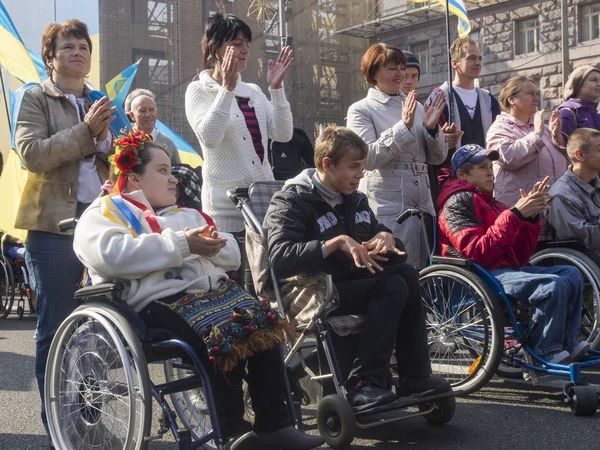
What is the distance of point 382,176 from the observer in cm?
516

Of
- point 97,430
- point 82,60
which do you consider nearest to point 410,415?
point 97,430

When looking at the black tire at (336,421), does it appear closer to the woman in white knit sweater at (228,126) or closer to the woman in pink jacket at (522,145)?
the woman in white knit sweater at (228,126)

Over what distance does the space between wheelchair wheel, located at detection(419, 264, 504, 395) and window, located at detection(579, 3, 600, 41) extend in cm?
1979

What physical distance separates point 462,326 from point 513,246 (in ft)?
1.82

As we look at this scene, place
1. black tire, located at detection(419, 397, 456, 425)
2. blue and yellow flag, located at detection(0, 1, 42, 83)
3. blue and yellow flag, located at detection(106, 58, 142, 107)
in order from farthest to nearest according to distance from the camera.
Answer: blue and yellow flag, located at detection(106, 58, 142, 107), blue and yellow flag, located at detection(0, 1, 42, 83), black tire, located at detection(419, 397, 456, 425)

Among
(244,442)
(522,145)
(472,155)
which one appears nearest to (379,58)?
(472,155)

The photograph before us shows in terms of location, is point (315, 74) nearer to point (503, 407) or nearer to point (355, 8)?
point (355, 8)

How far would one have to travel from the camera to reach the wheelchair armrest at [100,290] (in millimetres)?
3279

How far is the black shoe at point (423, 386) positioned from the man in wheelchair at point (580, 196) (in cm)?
187

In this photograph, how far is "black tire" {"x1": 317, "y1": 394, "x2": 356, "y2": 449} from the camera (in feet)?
11.6

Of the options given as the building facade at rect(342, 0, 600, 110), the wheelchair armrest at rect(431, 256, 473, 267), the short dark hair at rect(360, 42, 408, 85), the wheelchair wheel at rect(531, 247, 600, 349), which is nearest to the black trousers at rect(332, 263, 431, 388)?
the wheelchair armrest at rect(431, 256, 473, 267)

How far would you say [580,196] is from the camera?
17.8 ft

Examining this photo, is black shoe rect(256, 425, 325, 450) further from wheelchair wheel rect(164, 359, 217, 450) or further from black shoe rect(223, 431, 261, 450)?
wheelchair wheel rect(164, 359, 217, 450)

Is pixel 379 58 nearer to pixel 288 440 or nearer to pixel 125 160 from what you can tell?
pixel 125 160
